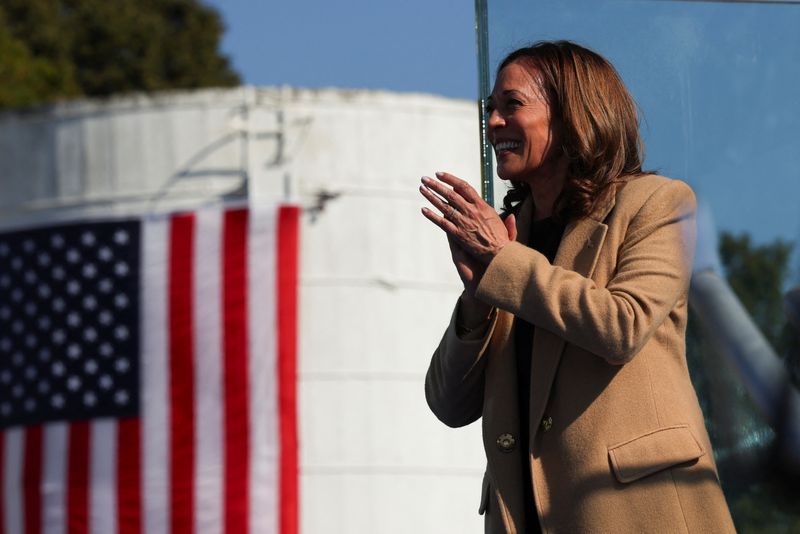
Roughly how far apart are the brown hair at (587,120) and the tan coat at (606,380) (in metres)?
0.05

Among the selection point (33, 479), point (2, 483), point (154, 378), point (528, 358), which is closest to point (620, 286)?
point (528, 358)

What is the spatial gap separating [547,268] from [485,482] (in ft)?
1.49

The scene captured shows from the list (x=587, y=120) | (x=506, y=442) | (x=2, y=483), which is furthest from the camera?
(x=2, y=483)

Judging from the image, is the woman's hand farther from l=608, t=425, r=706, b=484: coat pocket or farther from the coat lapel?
l=608, t=425, r=706, b=484: coat pocket

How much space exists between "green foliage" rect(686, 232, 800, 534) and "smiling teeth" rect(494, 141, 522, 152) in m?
0.43

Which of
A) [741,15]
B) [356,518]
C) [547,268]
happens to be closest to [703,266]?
[547,268]

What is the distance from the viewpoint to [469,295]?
9.09ft

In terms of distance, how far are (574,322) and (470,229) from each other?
29cm

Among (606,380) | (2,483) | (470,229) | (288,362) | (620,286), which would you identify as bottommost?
(2,483)

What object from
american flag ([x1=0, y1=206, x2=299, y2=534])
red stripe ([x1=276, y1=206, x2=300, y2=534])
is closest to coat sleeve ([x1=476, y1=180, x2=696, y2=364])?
american flag ([x1=0, y1=206, x2=299, y2=534])

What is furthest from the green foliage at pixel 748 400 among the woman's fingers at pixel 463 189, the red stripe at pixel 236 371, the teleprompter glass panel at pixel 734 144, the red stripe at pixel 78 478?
the red stripe at pixel 78 478

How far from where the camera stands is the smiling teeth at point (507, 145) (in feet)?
9.30

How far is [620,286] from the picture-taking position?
2568 millimetres

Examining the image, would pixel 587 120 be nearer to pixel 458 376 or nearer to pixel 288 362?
pixel 458 376
